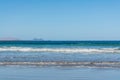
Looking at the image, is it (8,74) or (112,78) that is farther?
(8,74)

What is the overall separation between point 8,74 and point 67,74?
2696mm

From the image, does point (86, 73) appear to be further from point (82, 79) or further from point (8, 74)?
point (8, 74)

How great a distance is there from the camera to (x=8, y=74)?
15.8 m

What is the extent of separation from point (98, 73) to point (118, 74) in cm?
96

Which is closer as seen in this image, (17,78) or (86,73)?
(17,78)

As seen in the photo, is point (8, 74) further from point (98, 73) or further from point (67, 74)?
point (98, 73)

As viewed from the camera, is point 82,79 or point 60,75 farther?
point 60,75

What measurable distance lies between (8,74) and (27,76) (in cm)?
117

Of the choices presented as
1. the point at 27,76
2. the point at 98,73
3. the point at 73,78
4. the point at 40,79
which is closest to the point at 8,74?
the point at 27,76

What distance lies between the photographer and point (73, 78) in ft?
47.8

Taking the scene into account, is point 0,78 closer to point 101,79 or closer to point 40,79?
point 40,79

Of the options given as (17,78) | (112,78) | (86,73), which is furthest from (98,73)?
(17,78)

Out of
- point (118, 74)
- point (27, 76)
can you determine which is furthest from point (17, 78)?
point (118, 74)

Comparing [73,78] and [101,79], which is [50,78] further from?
[101,79]
